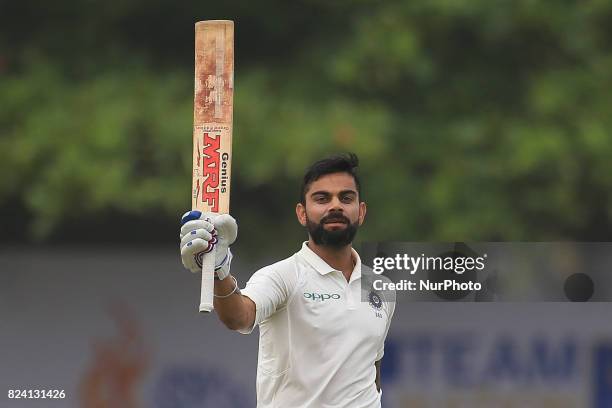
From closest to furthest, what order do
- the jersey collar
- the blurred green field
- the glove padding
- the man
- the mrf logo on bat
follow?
the glove padding
the mrf logo on bat
the man
the jersey collar
the blurred green field

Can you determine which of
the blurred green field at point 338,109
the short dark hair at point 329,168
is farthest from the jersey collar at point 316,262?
the blurred green field at point 338,109

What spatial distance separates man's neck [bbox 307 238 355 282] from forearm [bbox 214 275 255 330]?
450 mm

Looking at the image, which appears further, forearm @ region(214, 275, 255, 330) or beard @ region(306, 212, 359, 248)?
beard @ region(306, 212, 359, 248)

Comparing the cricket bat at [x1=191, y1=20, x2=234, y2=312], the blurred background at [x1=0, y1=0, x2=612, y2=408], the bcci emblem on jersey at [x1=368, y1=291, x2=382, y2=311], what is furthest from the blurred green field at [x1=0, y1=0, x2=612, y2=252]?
the cricket bat at [x1=191, y1=20, x2=234, y2=312]

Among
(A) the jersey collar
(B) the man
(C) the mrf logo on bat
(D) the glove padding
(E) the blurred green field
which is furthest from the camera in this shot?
(E) the blurred green field

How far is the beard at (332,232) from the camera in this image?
452 centimetres

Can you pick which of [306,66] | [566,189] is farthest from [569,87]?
[306,66]

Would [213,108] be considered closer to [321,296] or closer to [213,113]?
[213,113]

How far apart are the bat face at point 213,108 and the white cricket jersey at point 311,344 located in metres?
0.36

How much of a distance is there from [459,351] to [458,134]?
119 cm

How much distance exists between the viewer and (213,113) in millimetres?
4309

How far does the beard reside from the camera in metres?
4.52

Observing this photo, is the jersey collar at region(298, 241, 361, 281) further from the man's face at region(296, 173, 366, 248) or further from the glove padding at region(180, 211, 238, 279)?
the glove padding at region(180, 211, 238, 279)

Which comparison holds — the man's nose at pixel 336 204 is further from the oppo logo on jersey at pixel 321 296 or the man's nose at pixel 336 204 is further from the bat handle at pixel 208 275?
the bat handle at pixel 208 275
